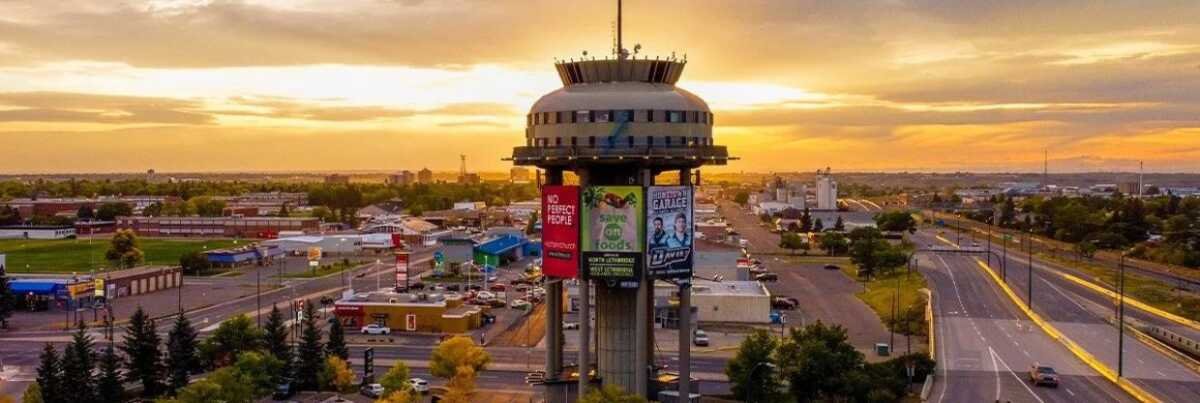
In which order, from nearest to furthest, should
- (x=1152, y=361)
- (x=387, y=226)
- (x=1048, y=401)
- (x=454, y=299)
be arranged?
(x=1048, y=401), (x=1152, y=361), (x=454, y=299), (x=387, y=226)

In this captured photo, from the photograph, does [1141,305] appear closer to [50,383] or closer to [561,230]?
[561,230]

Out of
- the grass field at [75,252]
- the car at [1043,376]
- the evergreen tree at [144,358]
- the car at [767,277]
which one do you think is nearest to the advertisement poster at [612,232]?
the car at [1043,376]

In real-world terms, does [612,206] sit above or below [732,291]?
above

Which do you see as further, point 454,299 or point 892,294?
point 892,294

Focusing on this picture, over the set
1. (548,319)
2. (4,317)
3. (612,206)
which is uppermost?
(612,206)

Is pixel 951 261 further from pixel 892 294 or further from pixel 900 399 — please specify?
pixel 900 399

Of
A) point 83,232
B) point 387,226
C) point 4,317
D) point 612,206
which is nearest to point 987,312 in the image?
point 612,206

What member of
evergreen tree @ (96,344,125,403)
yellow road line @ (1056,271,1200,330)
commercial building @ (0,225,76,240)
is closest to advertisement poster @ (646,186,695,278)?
evergreen tree @ (96,344,125,403)
